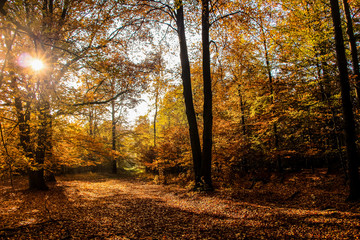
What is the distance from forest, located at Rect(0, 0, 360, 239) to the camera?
4.16 meters

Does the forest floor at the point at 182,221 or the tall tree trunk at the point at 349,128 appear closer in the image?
the forest floor at the point at 182,221

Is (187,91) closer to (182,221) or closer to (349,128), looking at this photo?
(182,221)

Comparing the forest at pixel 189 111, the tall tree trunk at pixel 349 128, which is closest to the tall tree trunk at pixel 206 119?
the forest at pixel 189 111

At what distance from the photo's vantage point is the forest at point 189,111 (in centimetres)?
416

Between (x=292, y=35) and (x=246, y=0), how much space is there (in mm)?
3492

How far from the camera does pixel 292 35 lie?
9188 millimetres

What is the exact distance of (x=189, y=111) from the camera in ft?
27.3

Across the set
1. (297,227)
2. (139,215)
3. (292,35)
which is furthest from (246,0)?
(139,215)

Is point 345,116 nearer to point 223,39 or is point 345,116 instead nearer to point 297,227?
point 297,227

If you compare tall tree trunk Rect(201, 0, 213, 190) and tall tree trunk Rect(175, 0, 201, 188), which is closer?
tall tree trunk Rect(201, 0, 213, 190)

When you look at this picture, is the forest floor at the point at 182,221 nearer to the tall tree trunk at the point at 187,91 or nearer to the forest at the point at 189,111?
the forest at the point at 189,111

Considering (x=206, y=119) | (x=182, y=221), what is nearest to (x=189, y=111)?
(x=206, y=119)

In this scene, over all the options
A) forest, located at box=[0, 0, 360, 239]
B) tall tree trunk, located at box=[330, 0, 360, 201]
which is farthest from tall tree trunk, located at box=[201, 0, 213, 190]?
tall tree trunk, located at box=[330, 0, 360, 201]

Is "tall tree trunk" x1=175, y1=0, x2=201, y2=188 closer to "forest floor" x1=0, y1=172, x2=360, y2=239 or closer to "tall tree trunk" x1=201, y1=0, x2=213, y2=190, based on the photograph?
"tall tree trunk" x1=201, y1=0, x2=213, y2=190
